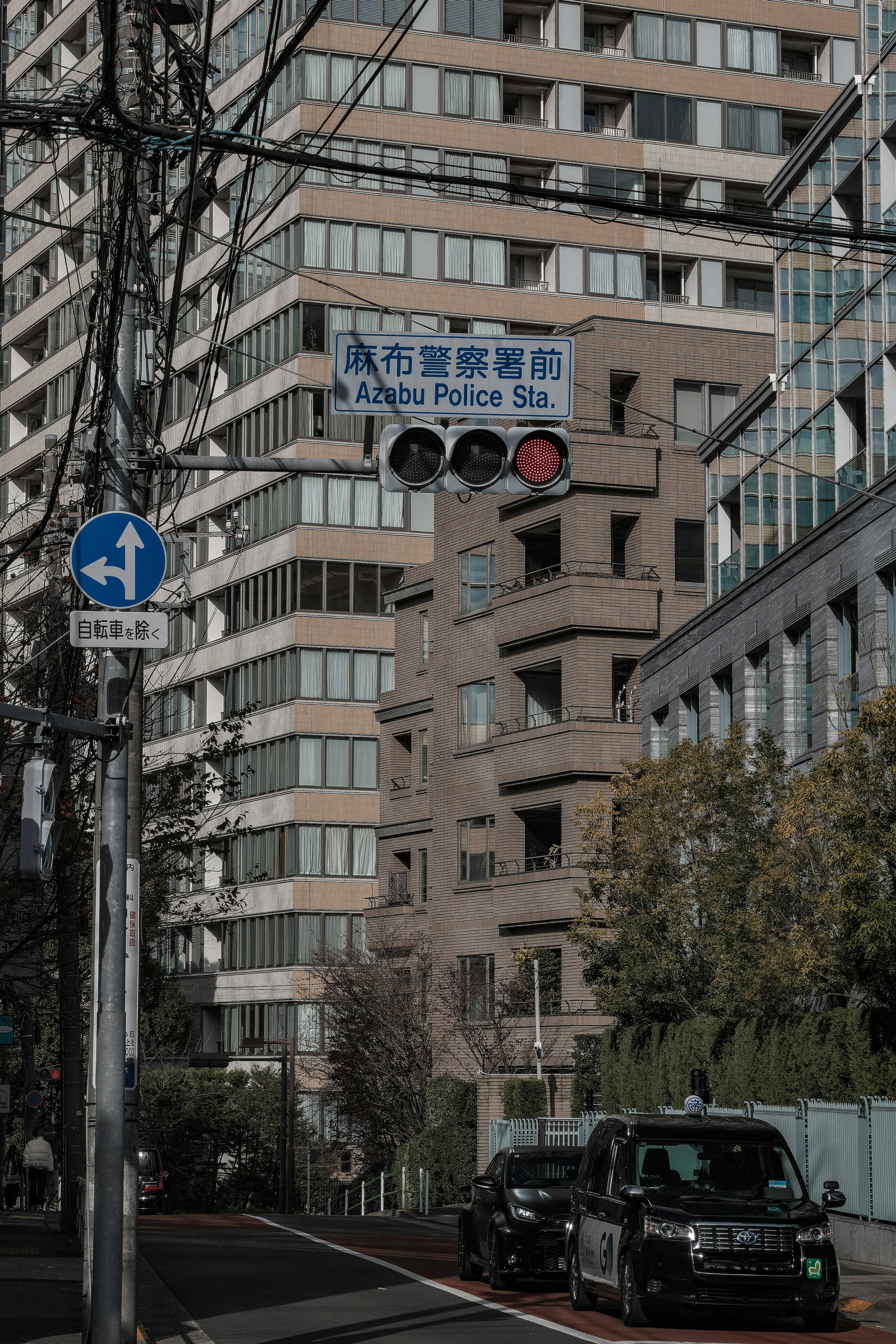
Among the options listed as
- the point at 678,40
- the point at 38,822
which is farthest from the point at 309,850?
the point at 38,822

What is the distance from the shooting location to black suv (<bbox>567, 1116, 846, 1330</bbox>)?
52.7ft

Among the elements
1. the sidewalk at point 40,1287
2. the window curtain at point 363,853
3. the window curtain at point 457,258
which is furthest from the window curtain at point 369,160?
the sidewalk at point 40,1287

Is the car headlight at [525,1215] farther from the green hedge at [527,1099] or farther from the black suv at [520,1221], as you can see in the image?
the green hedge at [527,1099]

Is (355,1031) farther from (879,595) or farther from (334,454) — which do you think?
(879,595)

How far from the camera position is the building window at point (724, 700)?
42406 millimetres

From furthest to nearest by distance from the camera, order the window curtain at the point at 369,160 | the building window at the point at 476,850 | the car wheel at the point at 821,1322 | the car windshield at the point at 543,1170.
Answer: the window curtain at the point at 369,160 → the building window at the point at 476,850 → the car windshield at the point at 543,1170 → the car wheel at the point at 821,1322

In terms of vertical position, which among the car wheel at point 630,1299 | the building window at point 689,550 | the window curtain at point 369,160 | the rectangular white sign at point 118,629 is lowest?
the car wheel at point 630,1299

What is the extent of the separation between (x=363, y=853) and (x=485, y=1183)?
56.5 m

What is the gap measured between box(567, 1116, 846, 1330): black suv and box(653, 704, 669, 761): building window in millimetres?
29363

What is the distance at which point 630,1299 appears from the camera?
54.0 ft

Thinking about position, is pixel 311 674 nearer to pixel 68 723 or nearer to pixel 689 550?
pixel 689 550

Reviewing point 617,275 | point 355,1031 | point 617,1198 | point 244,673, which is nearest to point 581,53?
point 617,275

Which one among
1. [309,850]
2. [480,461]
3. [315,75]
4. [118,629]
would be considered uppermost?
[315,75]

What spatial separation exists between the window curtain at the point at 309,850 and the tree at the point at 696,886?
119ft
